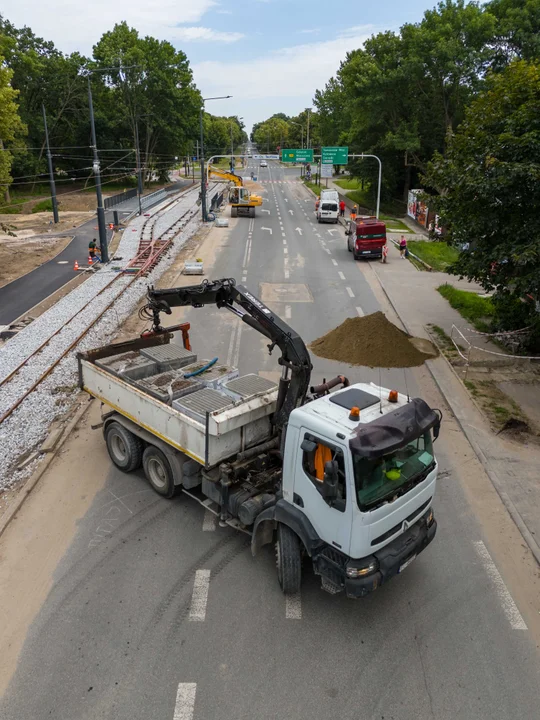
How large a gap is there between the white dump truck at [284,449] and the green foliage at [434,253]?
21.5 metres

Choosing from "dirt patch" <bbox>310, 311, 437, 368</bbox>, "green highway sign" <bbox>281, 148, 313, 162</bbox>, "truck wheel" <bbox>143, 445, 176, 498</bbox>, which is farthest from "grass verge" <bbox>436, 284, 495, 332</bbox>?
"green highway sign" <bbox>281, 148, 313, 162</bbox>

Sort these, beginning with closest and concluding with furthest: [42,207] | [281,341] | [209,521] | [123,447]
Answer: [281,341] < [209,521] < [123,447] < [42,207]

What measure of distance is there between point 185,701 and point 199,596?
58.4 inches

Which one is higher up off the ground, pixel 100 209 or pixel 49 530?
pixel 100 209

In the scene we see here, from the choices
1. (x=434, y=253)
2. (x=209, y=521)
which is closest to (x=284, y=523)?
(x=209, y=521)

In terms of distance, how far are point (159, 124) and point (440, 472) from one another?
217 feet

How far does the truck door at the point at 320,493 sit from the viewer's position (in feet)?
19.7

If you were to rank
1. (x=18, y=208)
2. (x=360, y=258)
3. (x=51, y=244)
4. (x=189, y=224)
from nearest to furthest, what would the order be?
1. (x=360, y=258)
2. (x=51, y=244)
3. (x=189, y=224)
4. (x=18, y=208)

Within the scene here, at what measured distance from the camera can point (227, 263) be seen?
1117 inches

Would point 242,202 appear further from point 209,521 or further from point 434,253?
point 209,521

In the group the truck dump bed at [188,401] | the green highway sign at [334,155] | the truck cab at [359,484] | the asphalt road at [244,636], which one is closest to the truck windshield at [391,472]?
the truck cab at [359,484]

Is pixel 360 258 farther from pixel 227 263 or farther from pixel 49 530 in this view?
pixel 49 530

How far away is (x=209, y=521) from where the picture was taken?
8500mm

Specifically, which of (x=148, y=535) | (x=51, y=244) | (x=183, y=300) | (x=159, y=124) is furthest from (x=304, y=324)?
(x=159, y=124)
